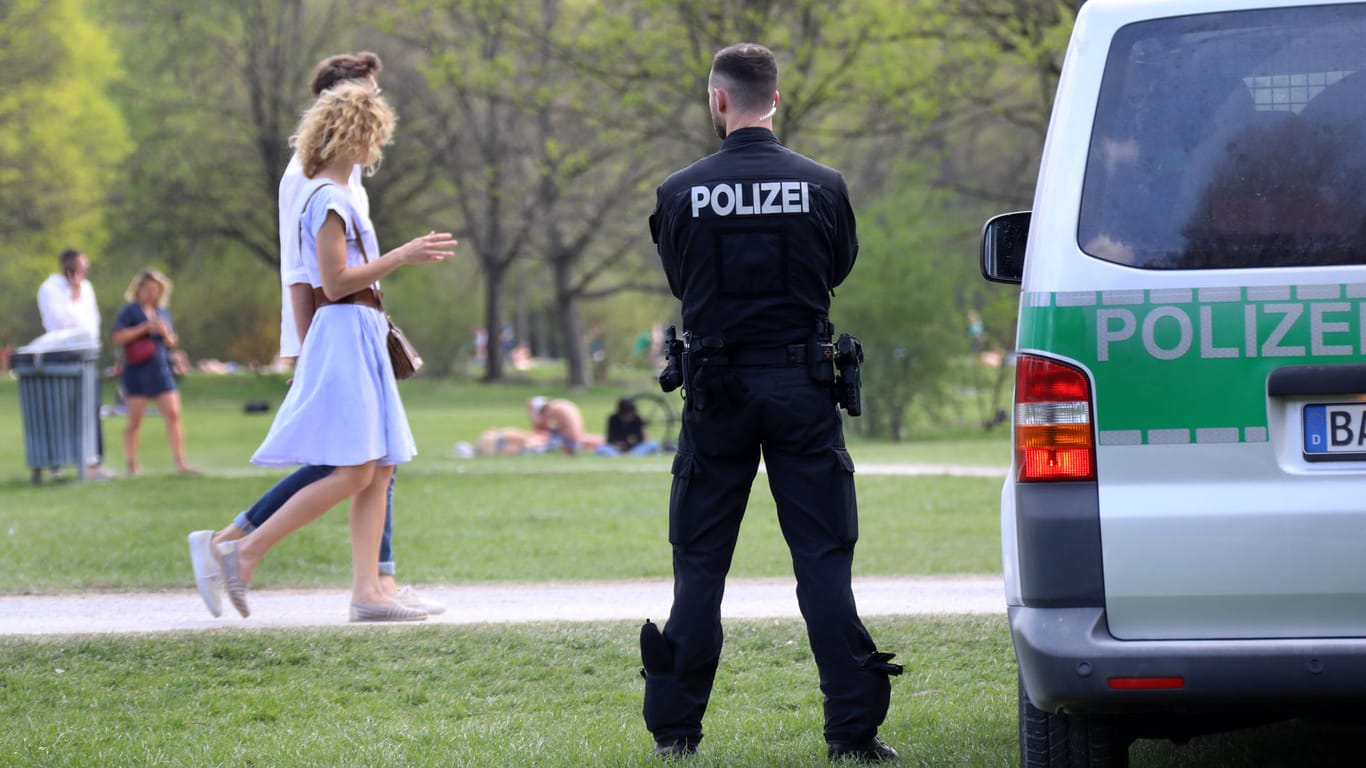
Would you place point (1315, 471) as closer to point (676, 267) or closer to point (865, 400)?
point (676, 267)

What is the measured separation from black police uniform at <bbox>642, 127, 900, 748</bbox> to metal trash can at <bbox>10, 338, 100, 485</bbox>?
35.5 ft

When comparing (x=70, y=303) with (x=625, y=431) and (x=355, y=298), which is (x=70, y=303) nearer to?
(x=625, y=431)

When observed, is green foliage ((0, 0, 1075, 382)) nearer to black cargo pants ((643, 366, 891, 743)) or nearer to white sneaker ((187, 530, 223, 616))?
white sneaker ((187, 530, 223, 616))

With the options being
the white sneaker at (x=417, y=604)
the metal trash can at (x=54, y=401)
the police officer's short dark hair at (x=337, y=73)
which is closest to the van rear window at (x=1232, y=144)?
the white sneaker at (x=417, y=604)

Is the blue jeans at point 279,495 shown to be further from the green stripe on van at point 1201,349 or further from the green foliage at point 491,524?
the green stripe on van at point 1201,349

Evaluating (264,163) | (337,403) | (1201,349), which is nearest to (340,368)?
(337,403)

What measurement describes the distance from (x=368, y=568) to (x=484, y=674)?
912 mm

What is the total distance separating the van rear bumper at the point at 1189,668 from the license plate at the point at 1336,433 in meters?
0.37

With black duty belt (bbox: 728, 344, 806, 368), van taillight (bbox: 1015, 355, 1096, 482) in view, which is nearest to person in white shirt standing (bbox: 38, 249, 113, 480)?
black duty belt (bbox: 728, 344, 806, 368)

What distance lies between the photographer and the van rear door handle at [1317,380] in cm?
330

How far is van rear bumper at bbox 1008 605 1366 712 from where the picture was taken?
10.8ft

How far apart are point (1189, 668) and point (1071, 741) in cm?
55

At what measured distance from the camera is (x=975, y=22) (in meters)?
24.7

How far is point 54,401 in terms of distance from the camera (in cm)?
1410
